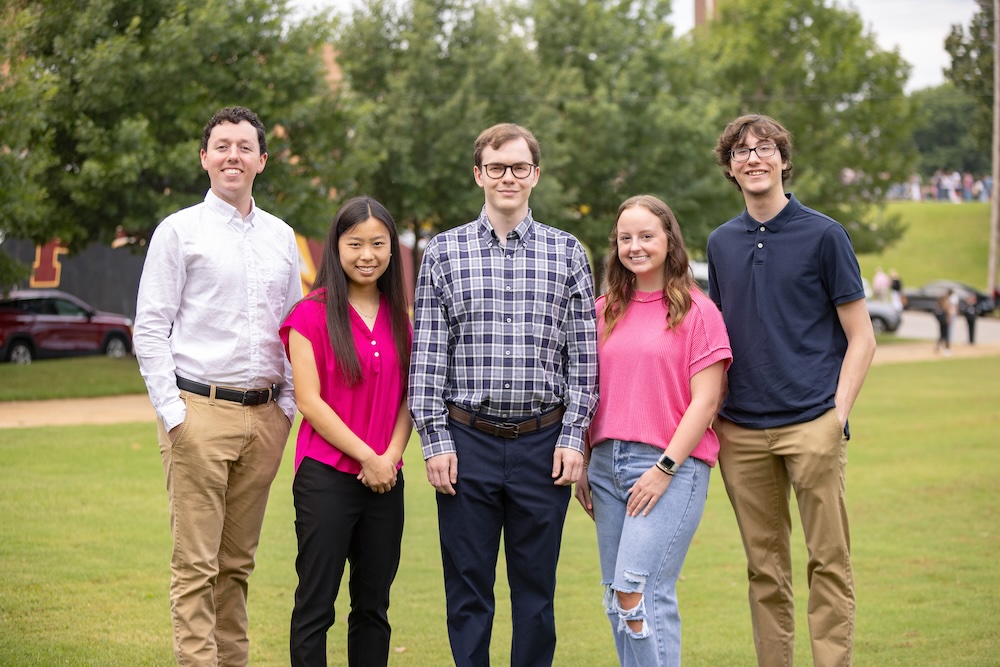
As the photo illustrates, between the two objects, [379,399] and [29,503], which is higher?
[379,399]

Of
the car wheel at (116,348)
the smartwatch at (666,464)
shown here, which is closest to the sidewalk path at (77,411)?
the car wheel at (116,348)

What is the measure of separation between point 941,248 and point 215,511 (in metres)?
68.3

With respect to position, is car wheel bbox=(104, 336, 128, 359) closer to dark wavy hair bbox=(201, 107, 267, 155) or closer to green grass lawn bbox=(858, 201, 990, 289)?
dark wavy hair bbox=(201, 107, 267, 155)

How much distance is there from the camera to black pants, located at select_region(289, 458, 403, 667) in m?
4.30

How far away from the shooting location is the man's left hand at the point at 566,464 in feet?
13.8

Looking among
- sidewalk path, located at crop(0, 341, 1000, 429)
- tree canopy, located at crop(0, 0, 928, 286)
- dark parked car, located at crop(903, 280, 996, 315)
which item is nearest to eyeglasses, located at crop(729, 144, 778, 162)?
sidewalk path, located at crop(0, 341, 1000, 429)

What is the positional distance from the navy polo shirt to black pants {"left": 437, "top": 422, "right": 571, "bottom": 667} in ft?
2.97

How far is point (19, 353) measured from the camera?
23938mm

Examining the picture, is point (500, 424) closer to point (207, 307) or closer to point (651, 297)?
point (651, 297)

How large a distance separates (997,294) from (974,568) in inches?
1655

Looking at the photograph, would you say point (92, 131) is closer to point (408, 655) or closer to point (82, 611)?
point (82, 611)

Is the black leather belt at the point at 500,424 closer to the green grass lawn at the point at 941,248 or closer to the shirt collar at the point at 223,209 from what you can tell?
the shirt collar at the point at 223,209

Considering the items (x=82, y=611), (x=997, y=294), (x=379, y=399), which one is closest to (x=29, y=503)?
(x=82, y=611)

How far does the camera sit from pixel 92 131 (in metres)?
18.7
